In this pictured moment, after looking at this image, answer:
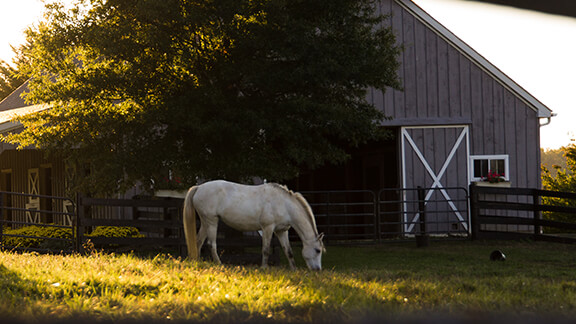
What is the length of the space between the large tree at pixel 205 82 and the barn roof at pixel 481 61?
598 centimetres

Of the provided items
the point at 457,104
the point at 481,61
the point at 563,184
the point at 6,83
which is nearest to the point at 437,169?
the point at 457,104

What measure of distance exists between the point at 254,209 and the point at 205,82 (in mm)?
2557

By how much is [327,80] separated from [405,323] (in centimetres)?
966

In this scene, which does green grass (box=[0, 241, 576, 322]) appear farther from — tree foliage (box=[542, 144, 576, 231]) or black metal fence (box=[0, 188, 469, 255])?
tree foliage (box=[542, 144, 576, 231])

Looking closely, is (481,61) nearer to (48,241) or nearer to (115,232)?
Answer: (115,232)

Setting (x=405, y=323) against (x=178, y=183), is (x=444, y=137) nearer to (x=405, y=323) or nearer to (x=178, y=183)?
(x=178, y=183)

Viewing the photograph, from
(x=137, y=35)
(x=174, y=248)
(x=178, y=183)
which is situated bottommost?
(x=174, y=248)

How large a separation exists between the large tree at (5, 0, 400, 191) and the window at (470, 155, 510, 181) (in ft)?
21.3

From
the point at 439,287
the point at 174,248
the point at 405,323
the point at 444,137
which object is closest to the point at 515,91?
the point at 444,137

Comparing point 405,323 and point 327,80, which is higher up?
point 327,80

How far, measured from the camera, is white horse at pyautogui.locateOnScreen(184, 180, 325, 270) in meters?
9.91

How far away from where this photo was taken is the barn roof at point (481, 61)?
17.1 meters

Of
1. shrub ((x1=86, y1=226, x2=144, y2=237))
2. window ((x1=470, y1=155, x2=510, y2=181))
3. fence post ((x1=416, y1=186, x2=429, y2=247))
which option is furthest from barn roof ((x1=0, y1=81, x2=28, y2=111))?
window ((x1=470, y1=155, x2=510, y2=181))

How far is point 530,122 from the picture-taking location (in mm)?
17312
